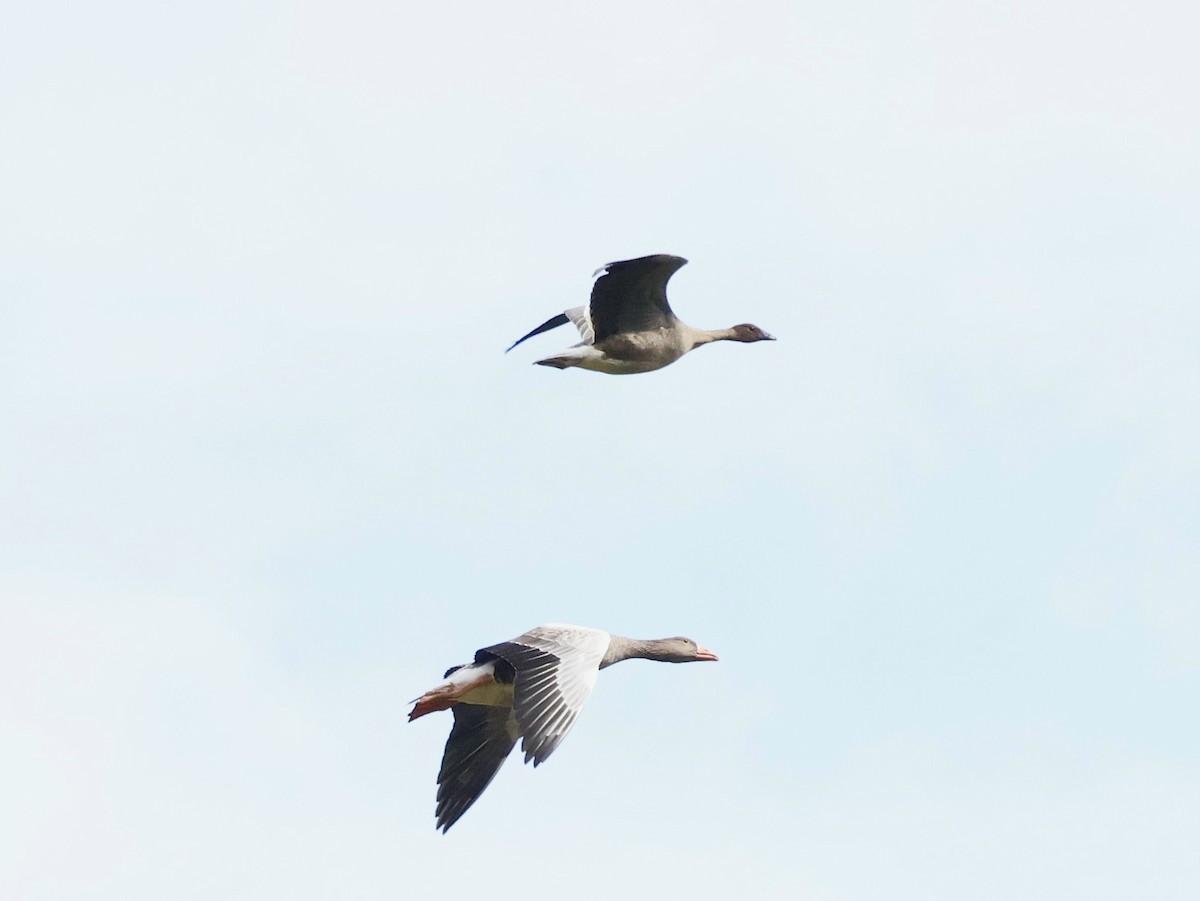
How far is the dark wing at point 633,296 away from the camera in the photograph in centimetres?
2050

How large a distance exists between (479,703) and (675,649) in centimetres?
285

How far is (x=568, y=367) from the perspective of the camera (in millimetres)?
21766

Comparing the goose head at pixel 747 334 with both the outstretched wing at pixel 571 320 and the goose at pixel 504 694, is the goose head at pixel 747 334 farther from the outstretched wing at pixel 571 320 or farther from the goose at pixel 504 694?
the goose at pixel 504 694

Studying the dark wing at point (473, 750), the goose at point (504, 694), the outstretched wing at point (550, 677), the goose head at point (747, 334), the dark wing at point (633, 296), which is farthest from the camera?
the goose head at point (747, 334)

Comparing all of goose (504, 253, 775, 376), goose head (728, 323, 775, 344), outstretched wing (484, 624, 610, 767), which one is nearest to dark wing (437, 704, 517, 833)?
outstretched wing (484, 624, 610, 767)

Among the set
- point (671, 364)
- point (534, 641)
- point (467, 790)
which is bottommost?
Result: point (467, 790)

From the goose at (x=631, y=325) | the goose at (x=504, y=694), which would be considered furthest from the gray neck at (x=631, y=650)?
the goose at (x=631, y=325)

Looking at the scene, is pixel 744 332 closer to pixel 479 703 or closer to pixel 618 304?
pixel 618 304

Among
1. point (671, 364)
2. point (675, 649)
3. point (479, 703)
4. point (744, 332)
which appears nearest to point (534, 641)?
point (479, 703)

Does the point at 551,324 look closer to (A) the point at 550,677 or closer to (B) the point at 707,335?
(B) the point at 707,335

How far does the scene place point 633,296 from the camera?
21.2 meters

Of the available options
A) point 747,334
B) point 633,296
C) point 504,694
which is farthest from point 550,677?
point 747,334

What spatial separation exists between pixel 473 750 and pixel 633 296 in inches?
200

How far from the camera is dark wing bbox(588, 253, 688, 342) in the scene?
20.5 m
